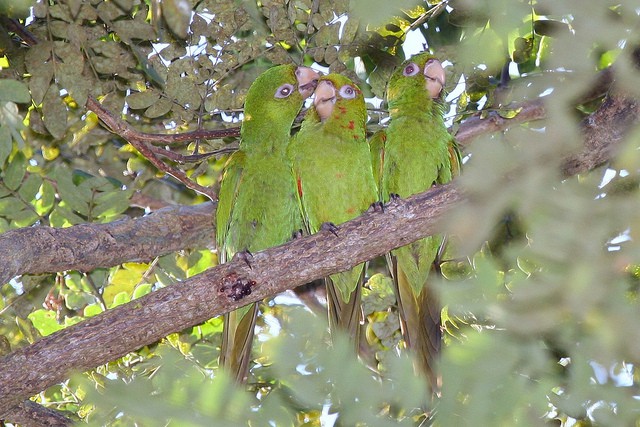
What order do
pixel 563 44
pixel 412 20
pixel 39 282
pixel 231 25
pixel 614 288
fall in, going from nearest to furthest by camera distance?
pixel 563 44, pixel 614 288, pixel 231 25, pixel 412 20, pixel 39 282

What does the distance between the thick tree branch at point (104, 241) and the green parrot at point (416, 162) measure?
118 centimetres

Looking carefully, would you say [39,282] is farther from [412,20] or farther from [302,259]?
[412,20]

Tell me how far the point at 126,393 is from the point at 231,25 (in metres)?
2.91

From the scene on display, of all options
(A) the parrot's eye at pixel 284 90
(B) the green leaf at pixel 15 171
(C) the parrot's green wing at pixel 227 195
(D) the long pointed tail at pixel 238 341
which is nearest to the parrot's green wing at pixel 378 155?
(A) the parrot's eye at pixel 284 90

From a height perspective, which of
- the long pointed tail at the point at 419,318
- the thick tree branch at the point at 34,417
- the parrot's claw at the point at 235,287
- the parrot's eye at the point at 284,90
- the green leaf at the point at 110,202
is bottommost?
the long pointed tail at the point at 419,318

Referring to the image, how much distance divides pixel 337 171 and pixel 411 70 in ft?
2.09

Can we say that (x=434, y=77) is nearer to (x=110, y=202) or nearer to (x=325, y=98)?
(x=325, y=98)

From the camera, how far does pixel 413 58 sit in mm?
3850

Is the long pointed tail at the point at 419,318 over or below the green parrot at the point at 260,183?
A: below

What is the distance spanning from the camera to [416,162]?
3.63 m

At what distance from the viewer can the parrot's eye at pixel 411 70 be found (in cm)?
376

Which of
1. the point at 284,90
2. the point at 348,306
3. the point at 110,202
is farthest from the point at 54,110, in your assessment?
the point at 348,306

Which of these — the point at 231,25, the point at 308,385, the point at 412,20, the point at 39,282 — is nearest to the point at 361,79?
the point at 412,20

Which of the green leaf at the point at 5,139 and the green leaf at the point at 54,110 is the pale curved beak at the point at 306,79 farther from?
the green leaf at the point at 5,139
